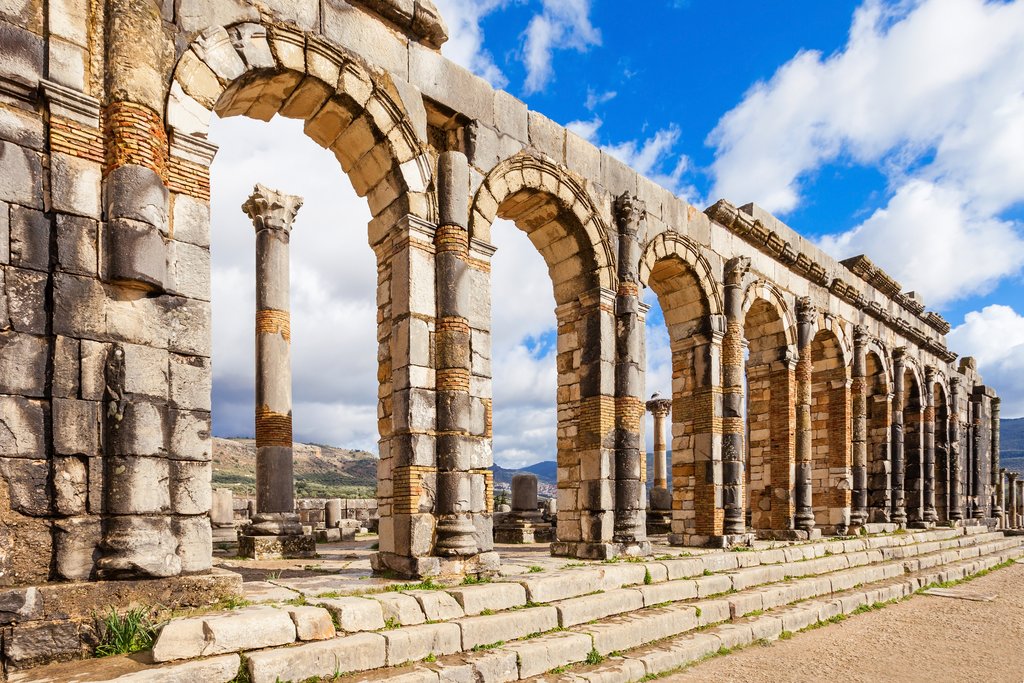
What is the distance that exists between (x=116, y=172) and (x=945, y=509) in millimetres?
26882

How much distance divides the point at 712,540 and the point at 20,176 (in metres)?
10.9

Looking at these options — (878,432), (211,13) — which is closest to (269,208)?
(211,13)

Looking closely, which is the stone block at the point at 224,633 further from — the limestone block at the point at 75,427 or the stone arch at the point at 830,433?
the stone arch at the point at 830,433

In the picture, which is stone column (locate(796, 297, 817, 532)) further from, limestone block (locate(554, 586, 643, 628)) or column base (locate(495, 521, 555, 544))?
limestone block (locate(554, 586, 643, 628))

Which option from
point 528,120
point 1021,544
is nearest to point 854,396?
point 1021,544

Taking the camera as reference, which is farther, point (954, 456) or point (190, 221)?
point (954, 456)

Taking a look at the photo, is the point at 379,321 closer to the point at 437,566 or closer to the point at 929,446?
the point at 437,566

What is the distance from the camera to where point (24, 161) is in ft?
17.9

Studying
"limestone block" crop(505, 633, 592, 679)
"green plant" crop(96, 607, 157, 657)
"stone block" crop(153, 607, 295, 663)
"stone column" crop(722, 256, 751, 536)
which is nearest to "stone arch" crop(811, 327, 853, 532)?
"stone column" crop(722, 256, 751, 536)

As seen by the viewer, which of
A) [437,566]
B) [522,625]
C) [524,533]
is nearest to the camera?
[522,625]

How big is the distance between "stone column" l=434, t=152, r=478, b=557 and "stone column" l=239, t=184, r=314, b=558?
484 centimetres

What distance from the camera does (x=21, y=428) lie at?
523 cm

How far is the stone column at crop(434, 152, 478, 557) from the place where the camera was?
8.04 meters

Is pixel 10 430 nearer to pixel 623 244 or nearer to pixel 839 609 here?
pixel 623 244
